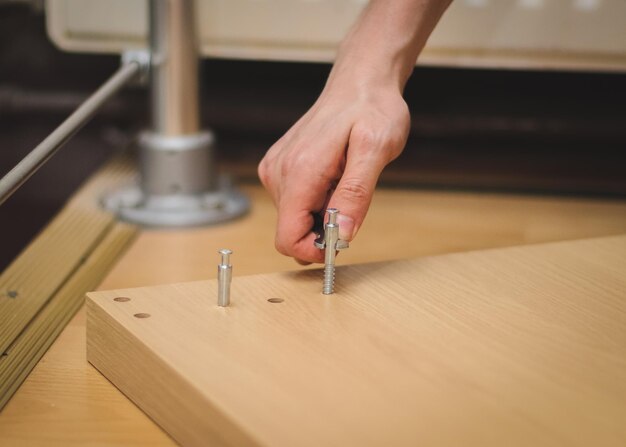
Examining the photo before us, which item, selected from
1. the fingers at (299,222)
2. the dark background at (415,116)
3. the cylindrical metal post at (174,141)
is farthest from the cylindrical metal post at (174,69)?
the fingers at (299,222)

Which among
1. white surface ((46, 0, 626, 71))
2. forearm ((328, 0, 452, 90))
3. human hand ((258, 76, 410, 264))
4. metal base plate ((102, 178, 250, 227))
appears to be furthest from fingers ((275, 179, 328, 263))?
white surface ((46, 0, 626, 71))

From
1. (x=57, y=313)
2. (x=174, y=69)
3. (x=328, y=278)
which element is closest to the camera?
(x=328, y=278)

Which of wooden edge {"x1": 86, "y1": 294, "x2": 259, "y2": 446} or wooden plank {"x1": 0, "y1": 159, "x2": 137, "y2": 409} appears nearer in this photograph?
wooden edge {"x1": 86, "y1": 294, "x2": 259, "y2": 446}

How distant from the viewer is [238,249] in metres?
1.09

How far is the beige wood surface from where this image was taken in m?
0.66

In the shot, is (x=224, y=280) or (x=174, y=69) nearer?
(x=224, y=280)

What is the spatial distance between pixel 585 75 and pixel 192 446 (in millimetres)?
1153

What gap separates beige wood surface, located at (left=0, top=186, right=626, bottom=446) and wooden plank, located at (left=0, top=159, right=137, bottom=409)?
0.01 meters

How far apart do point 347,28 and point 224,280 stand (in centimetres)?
69

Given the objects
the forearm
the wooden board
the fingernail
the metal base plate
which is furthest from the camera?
the metal base plate

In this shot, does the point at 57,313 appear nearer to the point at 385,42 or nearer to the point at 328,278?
the point at 328,278

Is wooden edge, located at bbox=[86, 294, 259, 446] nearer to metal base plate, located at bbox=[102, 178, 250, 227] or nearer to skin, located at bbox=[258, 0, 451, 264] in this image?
skin, located at bbox=[258, 0, 451, 264]

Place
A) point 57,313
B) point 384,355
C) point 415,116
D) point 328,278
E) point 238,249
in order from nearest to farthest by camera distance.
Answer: point 384,355
point 328,278
point 57,313
point 238,249
point 415,116

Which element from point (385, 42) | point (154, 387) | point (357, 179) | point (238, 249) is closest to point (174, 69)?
point (238, 249)
